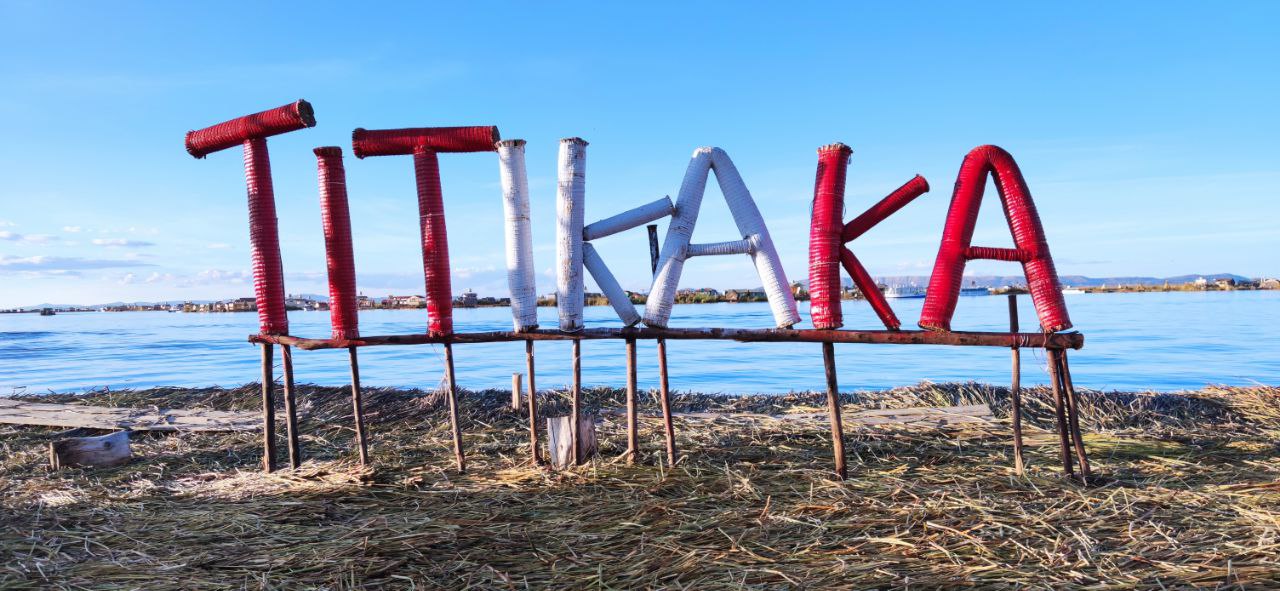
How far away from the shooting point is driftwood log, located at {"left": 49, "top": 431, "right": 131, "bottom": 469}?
8.09m

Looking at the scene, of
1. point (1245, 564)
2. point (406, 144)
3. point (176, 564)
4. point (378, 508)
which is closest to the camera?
point (1245, 564)

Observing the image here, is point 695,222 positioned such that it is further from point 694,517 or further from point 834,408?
point 694,517

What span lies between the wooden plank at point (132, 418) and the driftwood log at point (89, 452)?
1591 millimetres

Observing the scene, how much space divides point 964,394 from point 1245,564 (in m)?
6.92

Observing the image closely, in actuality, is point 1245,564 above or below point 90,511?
below

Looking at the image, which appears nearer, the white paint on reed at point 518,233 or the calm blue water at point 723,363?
the white paint on reed at point 518,233

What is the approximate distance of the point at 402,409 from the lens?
11.0m

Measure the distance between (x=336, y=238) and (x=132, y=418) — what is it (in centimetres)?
687

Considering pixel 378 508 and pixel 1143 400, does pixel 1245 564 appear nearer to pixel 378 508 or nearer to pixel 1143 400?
pixel 378 508

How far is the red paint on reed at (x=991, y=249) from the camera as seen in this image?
577 cm

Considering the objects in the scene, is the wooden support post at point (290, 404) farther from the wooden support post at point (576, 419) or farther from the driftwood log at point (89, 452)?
the driftwood log at point (89, 452)

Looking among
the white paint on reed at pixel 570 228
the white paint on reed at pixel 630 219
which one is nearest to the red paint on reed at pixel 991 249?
the white paint on reed at pixel 630 219

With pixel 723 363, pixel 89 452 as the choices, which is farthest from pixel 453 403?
pixel 723 363

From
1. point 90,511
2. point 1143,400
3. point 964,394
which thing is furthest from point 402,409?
point 1143,400
